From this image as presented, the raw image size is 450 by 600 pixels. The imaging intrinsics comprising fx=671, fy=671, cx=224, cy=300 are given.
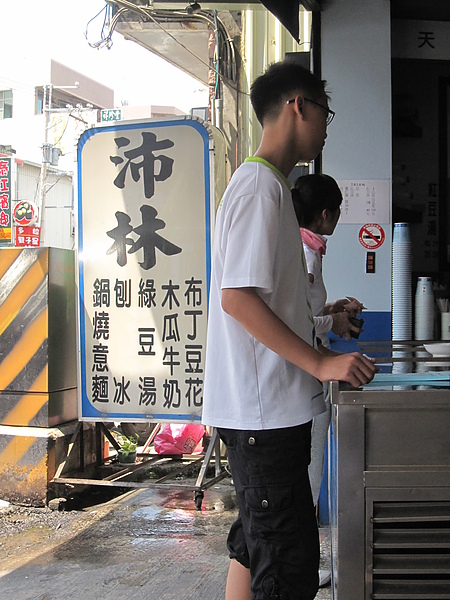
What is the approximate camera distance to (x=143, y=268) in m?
4.45

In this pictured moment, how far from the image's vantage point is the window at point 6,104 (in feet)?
94.9

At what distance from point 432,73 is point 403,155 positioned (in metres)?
0.56

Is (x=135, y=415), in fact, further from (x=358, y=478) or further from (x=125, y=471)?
(x=358, y=478)

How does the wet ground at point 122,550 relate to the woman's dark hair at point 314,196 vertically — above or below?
below

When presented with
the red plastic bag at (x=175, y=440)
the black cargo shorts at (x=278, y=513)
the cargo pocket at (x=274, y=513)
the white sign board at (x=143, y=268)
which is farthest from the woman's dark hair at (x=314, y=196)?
the red plastic bag at (x=175, y=440)

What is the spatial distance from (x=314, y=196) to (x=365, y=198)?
0.98 metres

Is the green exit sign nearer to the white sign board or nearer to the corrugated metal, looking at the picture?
the white sign board

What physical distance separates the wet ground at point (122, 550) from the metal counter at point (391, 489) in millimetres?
1686

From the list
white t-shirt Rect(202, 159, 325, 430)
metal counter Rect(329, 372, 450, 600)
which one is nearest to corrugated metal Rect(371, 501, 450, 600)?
metal counter Rect(329, 372, 450, 600)

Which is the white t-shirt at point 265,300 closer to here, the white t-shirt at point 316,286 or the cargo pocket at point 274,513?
the cargo pocket at point 274,513

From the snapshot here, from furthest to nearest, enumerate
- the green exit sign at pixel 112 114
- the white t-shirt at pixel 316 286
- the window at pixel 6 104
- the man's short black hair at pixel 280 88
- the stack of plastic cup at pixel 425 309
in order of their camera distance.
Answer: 1. the window at pixel 6 104
2. the green exit sign at pixel 112 114
3. the stack of plastic cup at pixel 425 309
4. the white t-shirt at pixel 316 286
5. the man's short black hair at pixel 280 88

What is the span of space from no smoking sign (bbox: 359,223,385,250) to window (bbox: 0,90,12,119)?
2806 centimetres

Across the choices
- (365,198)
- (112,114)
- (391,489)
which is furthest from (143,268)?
(112,114)

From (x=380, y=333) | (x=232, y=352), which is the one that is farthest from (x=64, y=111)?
A: (x=232, y=352)
